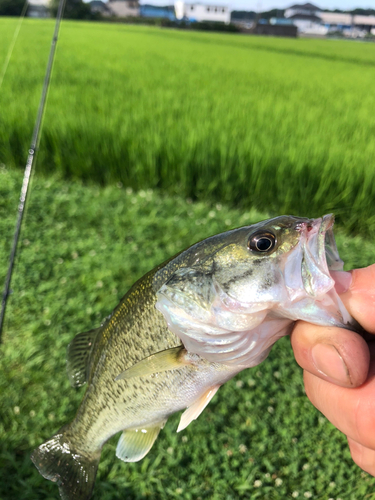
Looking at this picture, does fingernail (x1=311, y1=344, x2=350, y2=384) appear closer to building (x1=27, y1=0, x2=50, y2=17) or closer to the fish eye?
the fish eye

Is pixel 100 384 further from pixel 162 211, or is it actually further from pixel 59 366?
pixel 162 211

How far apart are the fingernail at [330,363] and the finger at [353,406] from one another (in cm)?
8

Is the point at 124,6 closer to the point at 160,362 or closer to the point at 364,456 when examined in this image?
the point at 160,362

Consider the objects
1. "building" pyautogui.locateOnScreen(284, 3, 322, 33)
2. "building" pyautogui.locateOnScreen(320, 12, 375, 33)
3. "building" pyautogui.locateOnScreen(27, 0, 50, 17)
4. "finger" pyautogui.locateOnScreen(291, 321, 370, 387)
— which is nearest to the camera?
"finger" pyautogui.locateOnScreen(291, 321, 370, 387)

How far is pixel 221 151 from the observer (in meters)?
4.93

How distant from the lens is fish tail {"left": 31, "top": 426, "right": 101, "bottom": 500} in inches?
55.2

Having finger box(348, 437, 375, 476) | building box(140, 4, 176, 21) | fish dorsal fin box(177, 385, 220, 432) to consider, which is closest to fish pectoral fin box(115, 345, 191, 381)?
fish dorsal fin box(177, 385, 220, 432)

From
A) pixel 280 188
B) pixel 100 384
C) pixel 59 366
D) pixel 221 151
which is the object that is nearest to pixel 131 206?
pixel 221 151

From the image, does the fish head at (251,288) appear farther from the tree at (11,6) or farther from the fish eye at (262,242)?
the tree at (11,6)

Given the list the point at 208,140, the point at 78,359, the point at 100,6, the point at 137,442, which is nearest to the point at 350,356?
the point at 137,442

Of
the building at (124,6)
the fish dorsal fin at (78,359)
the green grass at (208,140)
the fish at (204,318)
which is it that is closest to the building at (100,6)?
the building at (124,6)

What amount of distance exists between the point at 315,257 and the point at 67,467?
1.18 metres

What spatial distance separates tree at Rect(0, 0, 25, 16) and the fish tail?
8.41 meters

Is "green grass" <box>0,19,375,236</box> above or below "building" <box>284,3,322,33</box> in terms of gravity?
below
